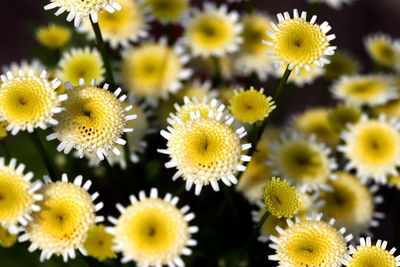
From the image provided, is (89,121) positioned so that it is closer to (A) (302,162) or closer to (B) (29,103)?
(B) (29,103)

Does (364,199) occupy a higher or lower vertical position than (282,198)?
higher

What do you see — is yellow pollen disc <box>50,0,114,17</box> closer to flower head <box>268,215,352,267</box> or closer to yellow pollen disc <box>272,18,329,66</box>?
yellow pollen disc <box>272,18,329,66</box>

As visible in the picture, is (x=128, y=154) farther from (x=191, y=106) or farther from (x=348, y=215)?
(x=348, y=215)

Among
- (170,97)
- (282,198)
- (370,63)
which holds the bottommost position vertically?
(282,198)

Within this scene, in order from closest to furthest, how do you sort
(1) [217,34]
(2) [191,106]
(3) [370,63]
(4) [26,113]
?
(4) [26,113]
(2) [191,106]
(1) [217,34]
(3) [370,63]

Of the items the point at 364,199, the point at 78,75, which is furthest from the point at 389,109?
the point at 78,75

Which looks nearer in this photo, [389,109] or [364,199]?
[364,199]

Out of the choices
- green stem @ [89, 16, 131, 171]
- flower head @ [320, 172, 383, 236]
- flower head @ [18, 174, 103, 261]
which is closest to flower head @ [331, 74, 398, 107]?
flower head @ [320, 172, 383, 236]
